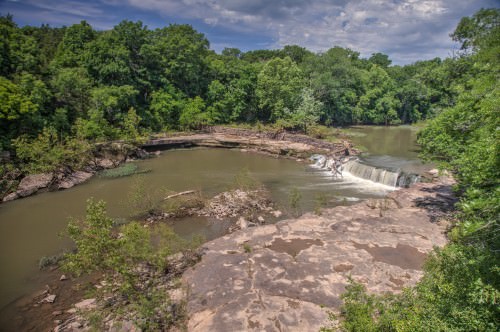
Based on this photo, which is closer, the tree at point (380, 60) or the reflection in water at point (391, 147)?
the reflection in water at point (391, 147)

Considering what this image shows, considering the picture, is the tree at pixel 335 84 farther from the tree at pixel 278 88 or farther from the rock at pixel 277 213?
the rock at pixel 277 213

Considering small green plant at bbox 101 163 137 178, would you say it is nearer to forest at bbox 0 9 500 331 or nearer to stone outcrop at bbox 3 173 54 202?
forest at bbox 0 9 500 331

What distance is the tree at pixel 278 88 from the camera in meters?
40.1

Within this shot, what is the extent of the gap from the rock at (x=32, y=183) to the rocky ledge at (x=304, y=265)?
1512cm

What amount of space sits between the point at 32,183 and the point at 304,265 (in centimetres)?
1959

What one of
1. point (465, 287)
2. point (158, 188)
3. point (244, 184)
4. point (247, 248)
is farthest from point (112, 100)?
point (465, 287)

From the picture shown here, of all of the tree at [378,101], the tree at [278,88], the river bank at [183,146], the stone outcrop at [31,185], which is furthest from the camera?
the tree at [378,101]

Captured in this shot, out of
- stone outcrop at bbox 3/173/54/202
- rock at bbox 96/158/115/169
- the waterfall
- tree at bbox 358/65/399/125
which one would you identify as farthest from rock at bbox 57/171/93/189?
tree at bbox 358/65/399/125

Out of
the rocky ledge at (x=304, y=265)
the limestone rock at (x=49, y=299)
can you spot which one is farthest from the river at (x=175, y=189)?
the rocky ledge at (x=304, y=265)

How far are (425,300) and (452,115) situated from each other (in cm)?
901

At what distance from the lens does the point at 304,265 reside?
10078 millimetres

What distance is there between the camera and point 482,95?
9.74 metres

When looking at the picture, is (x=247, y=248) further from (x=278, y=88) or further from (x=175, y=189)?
(x=278, y=88)

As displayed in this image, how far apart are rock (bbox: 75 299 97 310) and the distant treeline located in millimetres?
17019
